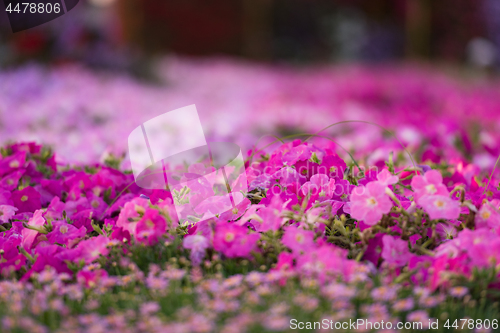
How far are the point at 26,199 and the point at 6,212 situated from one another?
13cm

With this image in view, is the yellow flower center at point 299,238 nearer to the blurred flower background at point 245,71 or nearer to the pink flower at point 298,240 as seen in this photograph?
the pink flower at point 298,240

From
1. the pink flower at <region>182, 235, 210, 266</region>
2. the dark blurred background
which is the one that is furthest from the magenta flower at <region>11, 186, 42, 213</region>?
the dark blurred background

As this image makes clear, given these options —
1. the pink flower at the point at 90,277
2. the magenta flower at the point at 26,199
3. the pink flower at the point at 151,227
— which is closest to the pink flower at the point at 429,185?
the pink flower at the point at 151,227

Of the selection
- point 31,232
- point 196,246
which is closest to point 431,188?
point 196,246

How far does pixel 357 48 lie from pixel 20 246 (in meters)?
15.5

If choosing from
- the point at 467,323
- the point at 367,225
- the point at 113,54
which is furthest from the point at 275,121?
the point at 113,54

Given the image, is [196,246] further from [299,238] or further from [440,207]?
[440,207]

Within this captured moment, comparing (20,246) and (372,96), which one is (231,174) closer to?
(20,246)

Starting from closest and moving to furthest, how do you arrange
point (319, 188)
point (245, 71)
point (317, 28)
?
point (319, 188) < point (245, 71) < point (317, 28)

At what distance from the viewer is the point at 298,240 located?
54.7 inches

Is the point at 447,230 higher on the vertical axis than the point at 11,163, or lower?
lower

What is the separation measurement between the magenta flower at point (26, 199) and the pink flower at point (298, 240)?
108cm

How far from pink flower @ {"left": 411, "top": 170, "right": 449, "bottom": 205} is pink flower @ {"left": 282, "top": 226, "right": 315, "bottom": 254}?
1.26 feet

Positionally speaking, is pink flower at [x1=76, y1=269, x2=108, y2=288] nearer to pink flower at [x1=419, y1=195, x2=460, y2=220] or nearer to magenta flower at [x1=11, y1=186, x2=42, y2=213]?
magenta flower at [x1=11, y1=186, x2=42, y2=213]
